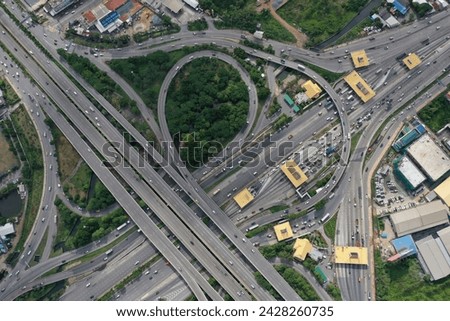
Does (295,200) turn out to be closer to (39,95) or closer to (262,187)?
(262,187)

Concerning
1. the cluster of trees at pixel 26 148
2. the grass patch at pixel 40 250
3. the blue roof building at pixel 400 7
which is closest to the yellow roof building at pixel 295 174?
the blue roof building at pixel 400 7

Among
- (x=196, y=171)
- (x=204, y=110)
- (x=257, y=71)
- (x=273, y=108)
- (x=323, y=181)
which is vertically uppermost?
(x=204, y=110)

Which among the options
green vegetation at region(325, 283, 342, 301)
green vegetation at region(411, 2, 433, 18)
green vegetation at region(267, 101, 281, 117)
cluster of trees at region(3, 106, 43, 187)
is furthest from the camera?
green vegetation at region(411, 2, 433, 18)

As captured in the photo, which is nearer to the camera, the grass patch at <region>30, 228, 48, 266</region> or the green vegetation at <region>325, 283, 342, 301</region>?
the green vegetation at <region>325, 283, 342, 301</region>

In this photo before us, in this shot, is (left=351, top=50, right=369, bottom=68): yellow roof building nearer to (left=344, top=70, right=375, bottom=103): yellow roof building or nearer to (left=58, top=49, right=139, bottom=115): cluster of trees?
(left=344, top=70, right=375, bottom=103): yellow roof building

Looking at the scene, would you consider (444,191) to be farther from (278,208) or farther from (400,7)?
(400,7)

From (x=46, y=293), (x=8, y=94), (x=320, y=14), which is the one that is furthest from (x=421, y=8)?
(x=46, y=293)

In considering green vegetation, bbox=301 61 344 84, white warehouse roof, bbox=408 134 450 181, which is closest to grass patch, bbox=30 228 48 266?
green vegetation, bbox=301 61 344 84
